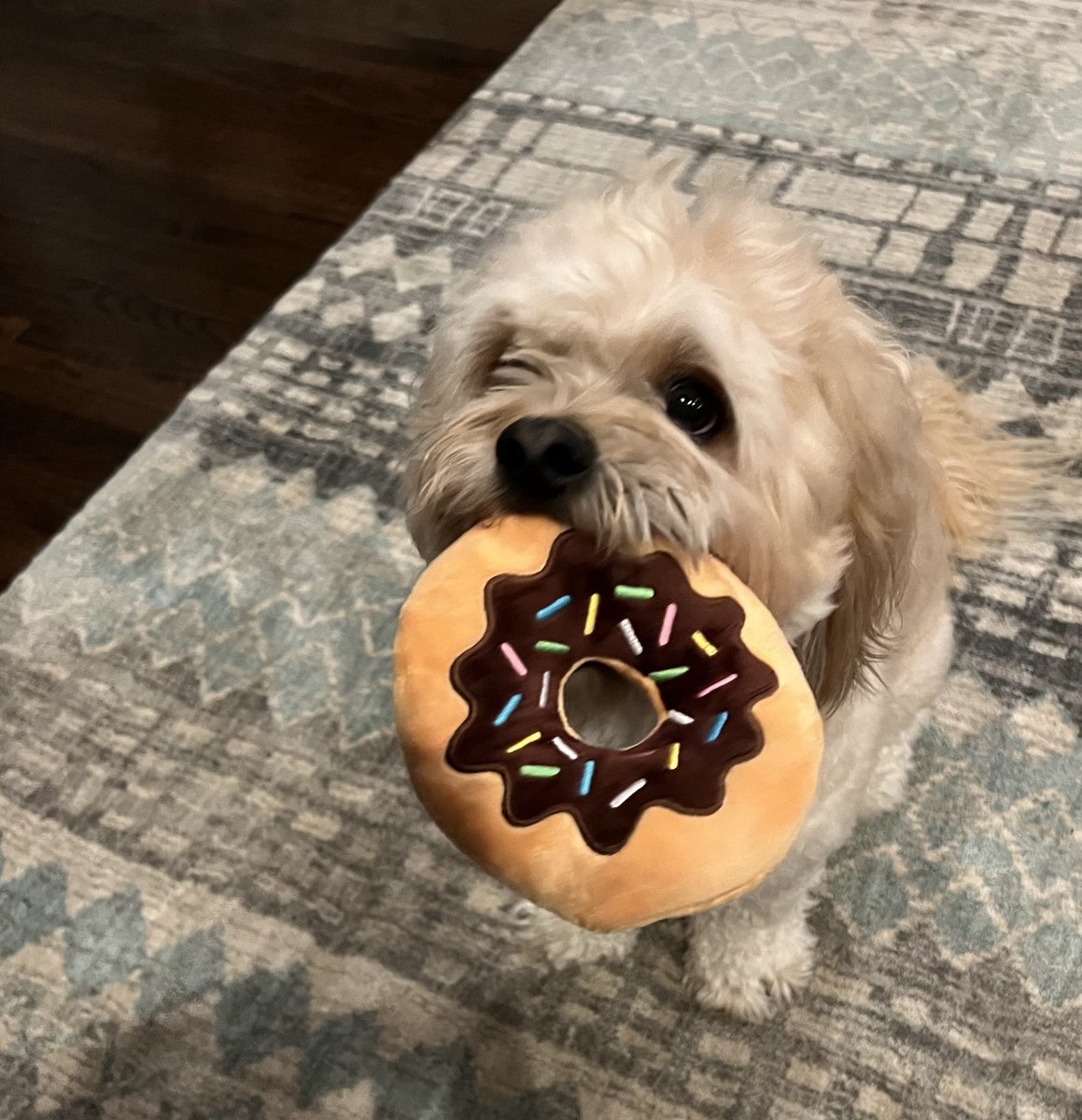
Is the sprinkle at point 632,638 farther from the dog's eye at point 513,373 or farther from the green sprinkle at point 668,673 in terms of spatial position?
the dog's eye at point 513,373

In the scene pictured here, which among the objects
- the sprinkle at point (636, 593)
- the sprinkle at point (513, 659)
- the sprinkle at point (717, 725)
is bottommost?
the sprinkle at point (717, 725)

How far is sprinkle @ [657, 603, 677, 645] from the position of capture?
788 mm

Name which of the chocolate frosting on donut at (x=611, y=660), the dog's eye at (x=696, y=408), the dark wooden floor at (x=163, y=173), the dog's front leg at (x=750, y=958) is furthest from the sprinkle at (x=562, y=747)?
the dark wooden floor at (x=163, y=173)

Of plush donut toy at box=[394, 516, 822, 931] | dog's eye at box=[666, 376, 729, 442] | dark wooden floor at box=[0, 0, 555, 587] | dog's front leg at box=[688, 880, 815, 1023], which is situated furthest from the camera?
dark wooden floor at box=[0, 0, 555, 587]

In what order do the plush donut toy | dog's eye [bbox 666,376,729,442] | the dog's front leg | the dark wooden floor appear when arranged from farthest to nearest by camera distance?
1. the dark wooden floor
2. the dog's front leg
3. dog's eye [bbox 666,376,729,442]
4. the plush donut toy

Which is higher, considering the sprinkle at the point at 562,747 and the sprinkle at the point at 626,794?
the sprinkle at the point at 562,747

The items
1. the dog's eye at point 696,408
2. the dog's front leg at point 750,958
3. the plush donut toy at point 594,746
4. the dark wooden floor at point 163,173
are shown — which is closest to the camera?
the plush donut toy at point 594,746

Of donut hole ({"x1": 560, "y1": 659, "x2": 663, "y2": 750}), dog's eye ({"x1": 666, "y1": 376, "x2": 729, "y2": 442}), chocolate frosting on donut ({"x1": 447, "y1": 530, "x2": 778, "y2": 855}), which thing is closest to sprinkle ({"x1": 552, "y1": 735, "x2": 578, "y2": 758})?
chocolate frosting on donut ({"x1": 447, "y1": 530, "x2": 778, "y2": 855})

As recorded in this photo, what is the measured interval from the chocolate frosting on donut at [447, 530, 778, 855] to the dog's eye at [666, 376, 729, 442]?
5.4 inches

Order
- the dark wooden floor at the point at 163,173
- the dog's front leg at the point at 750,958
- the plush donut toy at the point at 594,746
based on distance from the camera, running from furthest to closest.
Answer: the dark wooden floor at the point at 163,173 < the dog's front leg at the point at 750,958 < the plush donut toy at the point at 594,746

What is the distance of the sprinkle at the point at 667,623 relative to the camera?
788mm

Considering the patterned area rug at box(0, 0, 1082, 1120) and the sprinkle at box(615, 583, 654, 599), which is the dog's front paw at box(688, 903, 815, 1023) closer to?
the patterned area rug at box(0, 0, 1082, 1120)

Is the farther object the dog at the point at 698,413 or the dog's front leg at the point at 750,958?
the dog's front leg at the point at 750,958

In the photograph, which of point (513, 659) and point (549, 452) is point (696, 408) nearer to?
point (549, 452)
